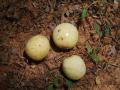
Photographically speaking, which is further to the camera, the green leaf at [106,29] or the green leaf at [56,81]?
the green leaf at [106,29]

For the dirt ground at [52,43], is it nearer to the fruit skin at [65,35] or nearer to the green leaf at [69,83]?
the green leaf at [69,83]

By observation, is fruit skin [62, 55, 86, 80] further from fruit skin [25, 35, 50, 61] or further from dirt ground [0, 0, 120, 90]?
fruit skin [25, 35, 50, 61]

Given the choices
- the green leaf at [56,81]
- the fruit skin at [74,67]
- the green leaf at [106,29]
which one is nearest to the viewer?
the fruit skin at [74,67]

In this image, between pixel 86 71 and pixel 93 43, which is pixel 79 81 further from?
pixel 93 43

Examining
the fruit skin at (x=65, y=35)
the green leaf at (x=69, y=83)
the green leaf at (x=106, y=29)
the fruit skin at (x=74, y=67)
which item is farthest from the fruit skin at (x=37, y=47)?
the green leaf at (x=106, y=29)

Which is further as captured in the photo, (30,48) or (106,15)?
(106,15)

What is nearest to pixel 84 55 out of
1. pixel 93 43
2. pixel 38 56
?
pixel 93 43

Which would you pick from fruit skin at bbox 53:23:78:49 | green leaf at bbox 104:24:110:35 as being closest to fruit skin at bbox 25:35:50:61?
fruit skin at bbox 53:23:78:49
